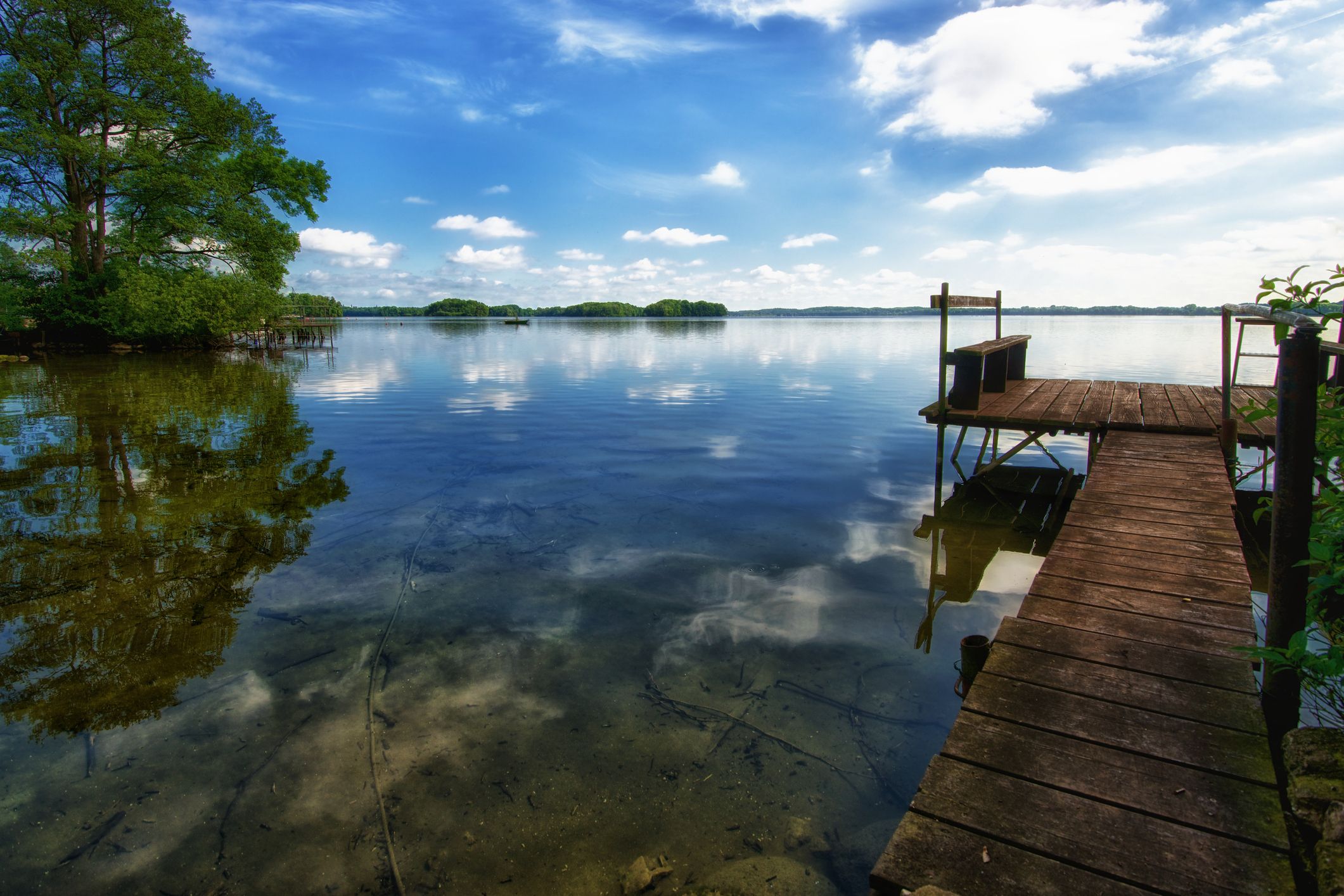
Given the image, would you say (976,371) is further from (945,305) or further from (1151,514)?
(1151,514)

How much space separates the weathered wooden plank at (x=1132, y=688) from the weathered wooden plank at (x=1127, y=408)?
7247 mm

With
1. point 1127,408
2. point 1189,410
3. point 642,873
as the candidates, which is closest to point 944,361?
point 1127,408

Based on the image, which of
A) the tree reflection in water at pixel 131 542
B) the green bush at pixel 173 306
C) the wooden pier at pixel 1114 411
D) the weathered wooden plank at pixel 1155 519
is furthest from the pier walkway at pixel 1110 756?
the green bush at pixel 173 306

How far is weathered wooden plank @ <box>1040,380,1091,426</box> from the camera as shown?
31.3ft

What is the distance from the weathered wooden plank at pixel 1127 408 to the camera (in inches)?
365

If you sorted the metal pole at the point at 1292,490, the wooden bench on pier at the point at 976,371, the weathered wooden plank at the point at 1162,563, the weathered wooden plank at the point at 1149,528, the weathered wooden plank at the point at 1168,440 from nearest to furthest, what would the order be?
the metal pole at the point at 1292,490
the weathered wooden plank at the point at 1162,563
the weathered wooden plank at the point at 1149,528
the weathered wooden plank at the point at 1168,440
the wooden bench on pier at the point at 976,371

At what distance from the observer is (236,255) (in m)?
41.0

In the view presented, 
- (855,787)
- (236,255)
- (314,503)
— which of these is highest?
(236,255)

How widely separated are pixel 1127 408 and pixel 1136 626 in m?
7.81

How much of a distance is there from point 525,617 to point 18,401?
69.9 ft

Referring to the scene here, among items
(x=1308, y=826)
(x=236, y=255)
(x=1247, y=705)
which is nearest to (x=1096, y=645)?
(x=1247, y=705)

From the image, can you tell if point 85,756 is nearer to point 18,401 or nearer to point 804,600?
point 804,600

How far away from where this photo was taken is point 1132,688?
3289 millimetres

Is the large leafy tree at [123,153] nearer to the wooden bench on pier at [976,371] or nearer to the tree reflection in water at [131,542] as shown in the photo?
the tree reflection in water at [131,542]
